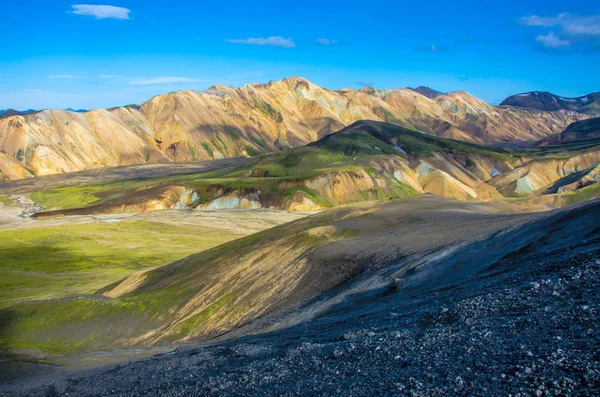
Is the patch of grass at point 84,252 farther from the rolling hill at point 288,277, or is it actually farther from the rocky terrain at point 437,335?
the rocky terrain at point 437,335

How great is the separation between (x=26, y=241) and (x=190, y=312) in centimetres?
7795

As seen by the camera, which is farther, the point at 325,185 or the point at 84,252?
the point at 325,185

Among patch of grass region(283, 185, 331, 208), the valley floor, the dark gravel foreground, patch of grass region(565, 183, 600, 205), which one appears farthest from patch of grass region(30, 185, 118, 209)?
the dark gravel foreground

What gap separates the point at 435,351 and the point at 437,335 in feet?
6.35

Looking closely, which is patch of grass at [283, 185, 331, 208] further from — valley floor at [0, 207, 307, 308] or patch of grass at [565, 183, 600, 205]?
patch of grass at [565, 183, 600, 205]

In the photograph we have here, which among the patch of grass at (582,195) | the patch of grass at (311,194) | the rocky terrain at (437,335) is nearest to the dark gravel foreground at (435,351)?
the rocky terrain at (437,335)

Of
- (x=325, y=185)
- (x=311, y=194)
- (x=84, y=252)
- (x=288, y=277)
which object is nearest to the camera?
(x=288, y=277)

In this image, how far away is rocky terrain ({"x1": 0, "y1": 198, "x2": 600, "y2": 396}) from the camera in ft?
56.0

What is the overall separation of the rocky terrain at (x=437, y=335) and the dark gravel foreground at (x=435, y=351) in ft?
0.21

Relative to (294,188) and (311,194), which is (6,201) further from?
(311,194)

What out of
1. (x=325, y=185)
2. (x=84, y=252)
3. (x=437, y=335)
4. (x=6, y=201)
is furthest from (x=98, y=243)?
(x=437, y=335)

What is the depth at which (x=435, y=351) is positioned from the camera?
2022cm

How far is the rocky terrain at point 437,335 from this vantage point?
17078mm

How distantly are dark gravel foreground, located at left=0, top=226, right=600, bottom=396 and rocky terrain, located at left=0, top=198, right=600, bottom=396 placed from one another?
0.21 feet
